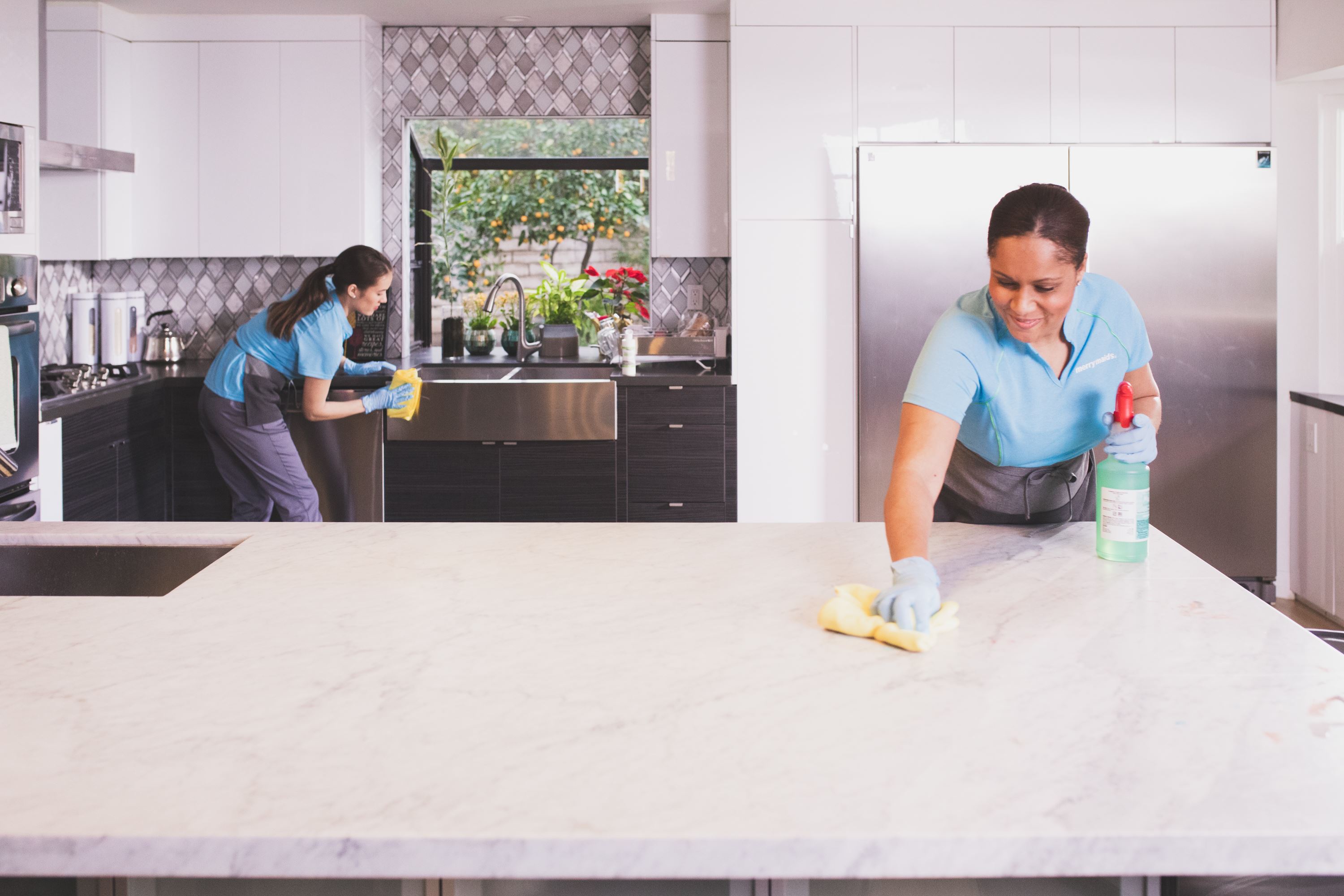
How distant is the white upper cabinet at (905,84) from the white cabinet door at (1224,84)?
826 mm

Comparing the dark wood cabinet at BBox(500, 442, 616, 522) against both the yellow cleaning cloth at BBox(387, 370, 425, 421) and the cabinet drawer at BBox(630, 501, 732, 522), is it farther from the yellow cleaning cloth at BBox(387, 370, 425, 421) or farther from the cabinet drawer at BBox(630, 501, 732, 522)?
the yellow cleaning cloth at BBox(387, 370, 425, 421)

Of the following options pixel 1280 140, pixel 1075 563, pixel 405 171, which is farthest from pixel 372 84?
pixel 1075 563

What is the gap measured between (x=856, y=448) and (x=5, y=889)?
337cm

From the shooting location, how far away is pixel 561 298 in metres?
4.98

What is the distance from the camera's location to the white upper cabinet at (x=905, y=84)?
4.11 m

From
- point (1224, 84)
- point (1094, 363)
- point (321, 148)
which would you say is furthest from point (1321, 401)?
point (321, 148)

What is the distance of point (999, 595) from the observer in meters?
1.63

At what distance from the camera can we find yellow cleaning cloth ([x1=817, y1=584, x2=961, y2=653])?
1.40 m

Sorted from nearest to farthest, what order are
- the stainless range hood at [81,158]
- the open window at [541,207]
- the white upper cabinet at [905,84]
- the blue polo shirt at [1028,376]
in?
the blue polo shirt at [1028,376], the stainless range hood at [81,158], the white upper cabinet at [905,84], the open window at [541,207]

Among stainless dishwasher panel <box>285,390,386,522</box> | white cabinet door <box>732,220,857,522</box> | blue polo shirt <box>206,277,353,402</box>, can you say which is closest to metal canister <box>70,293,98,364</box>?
stainless dishwasher panel <box>285,390,386,522</box>

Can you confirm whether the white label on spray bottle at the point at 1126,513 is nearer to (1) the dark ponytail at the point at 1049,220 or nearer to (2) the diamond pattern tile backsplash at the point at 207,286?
(1) the dark ponytail at the point at 1049,220

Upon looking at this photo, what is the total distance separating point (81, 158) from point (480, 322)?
1.65m

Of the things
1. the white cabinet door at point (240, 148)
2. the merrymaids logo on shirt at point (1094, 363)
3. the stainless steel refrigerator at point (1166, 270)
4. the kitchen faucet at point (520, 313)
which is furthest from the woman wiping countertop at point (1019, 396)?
the white cabinet door at point (240, 148)

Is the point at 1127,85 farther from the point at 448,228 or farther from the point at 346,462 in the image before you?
the point at 346,462
